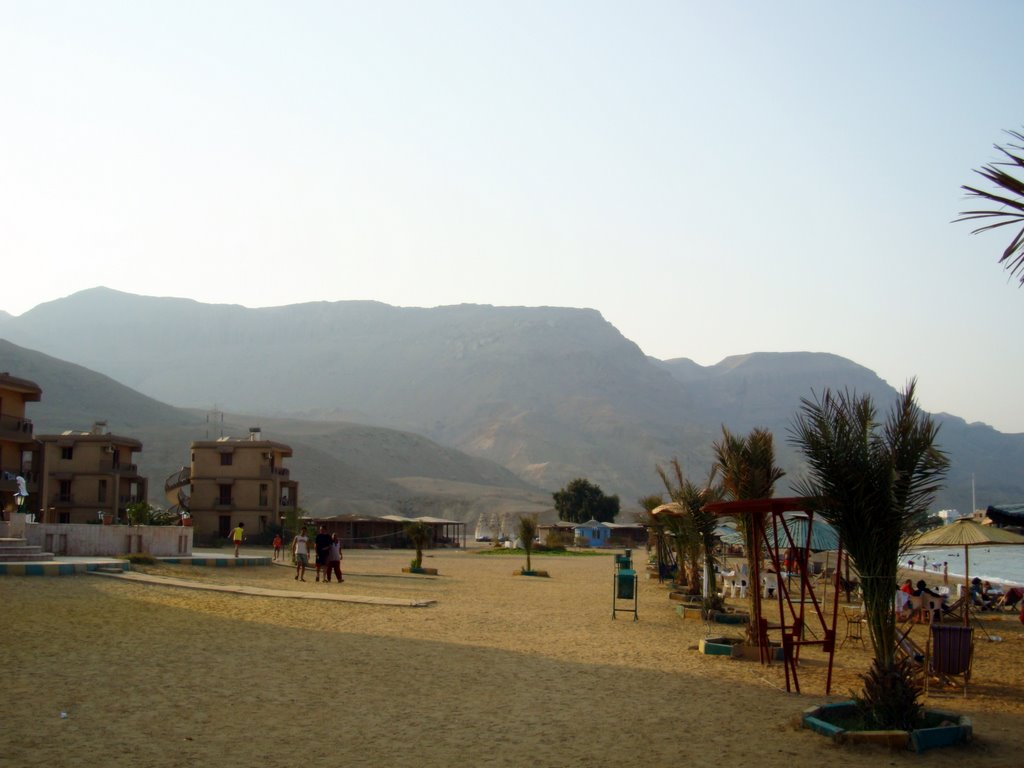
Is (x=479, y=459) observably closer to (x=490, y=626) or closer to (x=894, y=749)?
(x=490, y=626)

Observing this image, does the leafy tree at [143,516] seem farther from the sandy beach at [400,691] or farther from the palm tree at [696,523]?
the palm tree at [696,523]

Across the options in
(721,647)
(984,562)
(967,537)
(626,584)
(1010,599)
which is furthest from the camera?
(984,562)

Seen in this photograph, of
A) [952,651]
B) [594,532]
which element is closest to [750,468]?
[952,651]

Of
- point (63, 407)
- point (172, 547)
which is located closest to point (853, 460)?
point (172, 547)

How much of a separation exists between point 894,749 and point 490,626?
9.53 metres

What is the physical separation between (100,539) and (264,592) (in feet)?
31.8

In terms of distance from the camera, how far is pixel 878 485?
9.28 m

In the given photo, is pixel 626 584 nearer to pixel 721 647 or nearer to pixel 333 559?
pixel 721 647

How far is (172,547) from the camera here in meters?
31.1

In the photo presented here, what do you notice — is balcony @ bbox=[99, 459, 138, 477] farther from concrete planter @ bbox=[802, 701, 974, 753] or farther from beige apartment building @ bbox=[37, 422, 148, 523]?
concrete planter @ bbox=[802, 701, 974, 753]

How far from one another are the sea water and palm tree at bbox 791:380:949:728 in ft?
163

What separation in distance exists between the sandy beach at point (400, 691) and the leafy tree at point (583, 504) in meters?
75.6

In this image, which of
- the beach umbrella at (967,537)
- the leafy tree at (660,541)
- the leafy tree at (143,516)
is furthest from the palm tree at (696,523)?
the leafy tree at (143,516)

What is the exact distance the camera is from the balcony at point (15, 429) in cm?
3941
